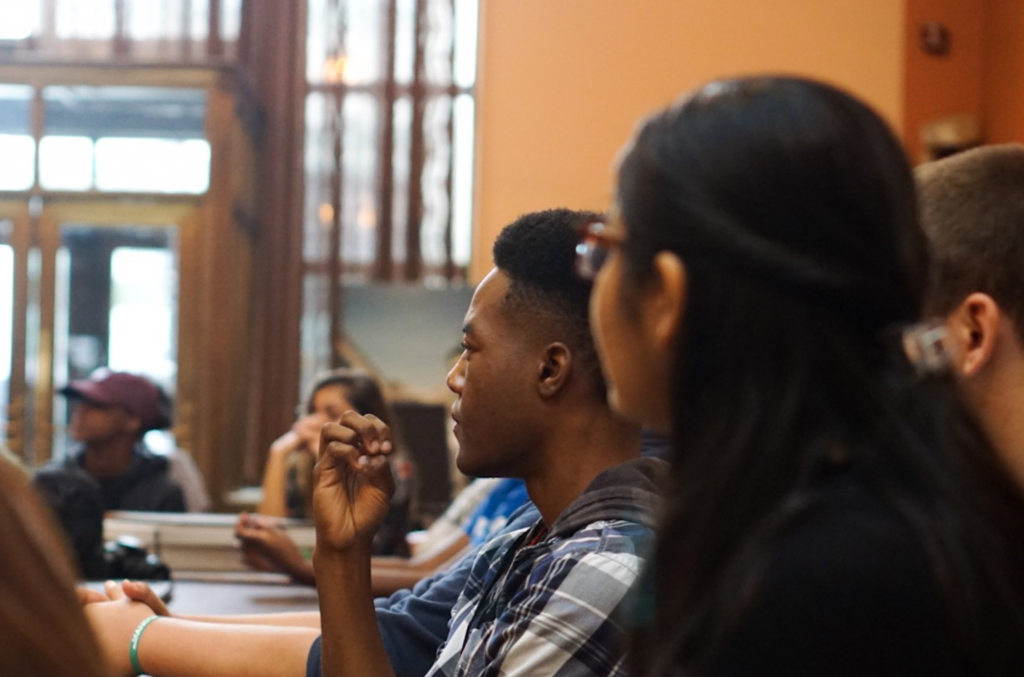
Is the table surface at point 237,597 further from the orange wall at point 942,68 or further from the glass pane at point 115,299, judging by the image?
the orange wall at point 942,68

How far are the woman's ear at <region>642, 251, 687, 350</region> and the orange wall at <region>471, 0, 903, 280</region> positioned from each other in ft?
18.4

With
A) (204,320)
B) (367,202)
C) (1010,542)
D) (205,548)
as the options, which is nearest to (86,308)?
(204,320)

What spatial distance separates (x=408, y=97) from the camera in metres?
6.60

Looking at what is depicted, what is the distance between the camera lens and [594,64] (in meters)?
6.41

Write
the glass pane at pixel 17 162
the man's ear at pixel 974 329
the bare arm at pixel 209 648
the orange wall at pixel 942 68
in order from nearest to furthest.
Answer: the man's ear at pixel 974 329
the bare arm at pixel 209 648
the orange wall at pixel 942 68
the glass pane at pixel 17 162

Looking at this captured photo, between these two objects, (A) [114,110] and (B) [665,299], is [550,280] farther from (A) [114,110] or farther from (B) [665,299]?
(A) [114,110]

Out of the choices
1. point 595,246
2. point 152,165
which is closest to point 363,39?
point 152,165

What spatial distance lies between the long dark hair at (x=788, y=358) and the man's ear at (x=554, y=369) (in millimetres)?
641

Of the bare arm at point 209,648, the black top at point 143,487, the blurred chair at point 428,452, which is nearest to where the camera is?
the bare arm at point 209,648

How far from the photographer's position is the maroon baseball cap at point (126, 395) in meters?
4.03

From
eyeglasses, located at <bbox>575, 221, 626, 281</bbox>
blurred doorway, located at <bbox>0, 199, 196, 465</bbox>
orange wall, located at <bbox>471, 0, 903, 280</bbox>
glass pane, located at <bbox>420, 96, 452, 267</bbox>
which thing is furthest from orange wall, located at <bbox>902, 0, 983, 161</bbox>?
eyeglasses, located at <bbox>575, 221, 626, 281</bbox>

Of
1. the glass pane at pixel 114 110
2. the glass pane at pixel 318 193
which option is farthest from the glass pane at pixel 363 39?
the glass pane at pixel 114 110

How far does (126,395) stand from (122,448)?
0.18m

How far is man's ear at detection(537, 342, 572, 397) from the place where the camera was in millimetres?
1395
